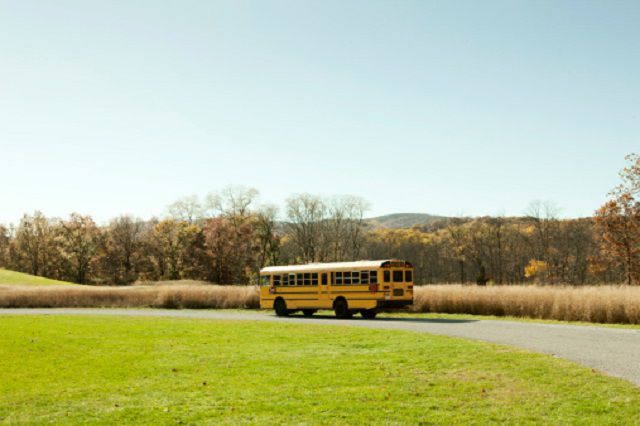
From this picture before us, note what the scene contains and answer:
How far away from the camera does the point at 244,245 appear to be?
3103 inches

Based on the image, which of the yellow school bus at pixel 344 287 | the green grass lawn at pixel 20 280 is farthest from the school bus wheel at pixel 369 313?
the green grass lawn at pixel 20 280

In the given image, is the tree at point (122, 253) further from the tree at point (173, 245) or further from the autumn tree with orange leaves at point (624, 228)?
the autumn tree with orange leaves at point (624, 228)

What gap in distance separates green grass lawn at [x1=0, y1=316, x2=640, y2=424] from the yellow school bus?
983 centimetres

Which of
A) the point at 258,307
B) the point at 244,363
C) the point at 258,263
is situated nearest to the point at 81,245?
the point at 258,263

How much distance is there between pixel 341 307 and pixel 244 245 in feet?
170

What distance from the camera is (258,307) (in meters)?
38.1

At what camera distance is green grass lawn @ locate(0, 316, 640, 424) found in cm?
841

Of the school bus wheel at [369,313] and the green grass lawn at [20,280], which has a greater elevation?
the green grass lawn at [20,280]

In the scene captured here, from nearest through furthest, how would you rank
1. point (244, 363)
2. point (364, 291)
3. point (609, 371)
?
point (609, 371), point (244, 363), point (364, 291)

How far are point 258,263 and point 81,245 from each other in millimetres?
24324

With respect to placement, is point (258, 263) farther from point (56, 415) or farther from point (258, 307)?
point (56, 415)

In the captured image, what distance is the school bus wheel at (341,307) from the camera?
91.2 feet

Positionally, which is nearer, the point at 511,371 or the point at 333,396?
the point at 333,396

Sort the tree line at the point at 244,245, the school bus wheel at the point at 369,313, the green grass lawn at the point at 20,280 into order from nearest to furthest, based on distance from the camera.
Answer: the school bus wheel at the point at 369,313, the green grass lawn at the point at 20,280, the tree line at the point at 244,245
